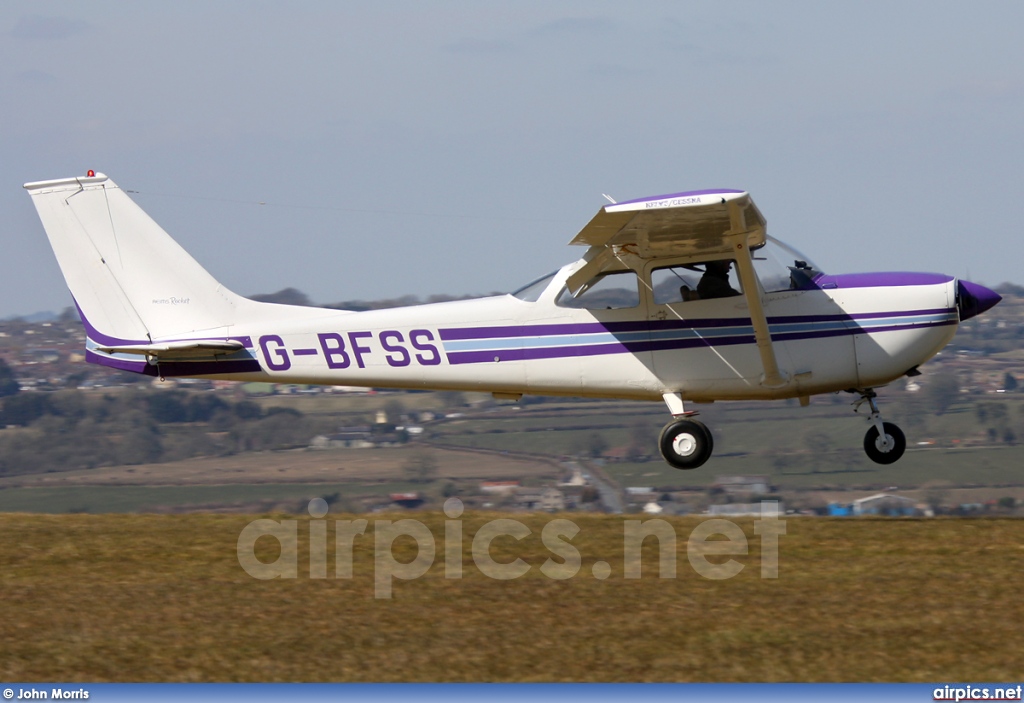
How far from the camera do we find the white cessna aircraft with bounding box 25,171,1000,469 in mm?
10680

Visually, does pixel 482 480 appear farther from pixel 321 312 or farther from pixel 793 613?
pixel 793 613

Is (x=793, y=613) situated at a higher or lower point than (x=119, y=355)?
lower

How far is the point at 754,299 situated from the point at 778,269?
641 millimetres

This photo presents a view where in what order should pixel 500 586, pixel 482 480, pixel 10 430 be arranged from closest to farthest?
pixel 500 586
pixel 482 480
pixel 10 430

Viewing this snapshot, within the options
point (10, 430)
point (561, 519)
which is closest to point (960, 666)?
point (561, 519)

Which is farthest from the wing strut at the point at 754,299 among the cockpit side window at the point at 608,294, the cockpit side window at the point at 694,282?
the cockpit side window at the point at 608,294

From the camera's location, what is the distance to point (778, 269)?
1088 cm

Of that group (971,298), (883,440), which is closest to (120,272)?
(883,440)

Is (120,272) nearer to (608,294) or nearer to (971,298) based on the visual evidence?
(608,294)

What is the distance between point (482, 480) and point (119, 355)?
62.2 ft

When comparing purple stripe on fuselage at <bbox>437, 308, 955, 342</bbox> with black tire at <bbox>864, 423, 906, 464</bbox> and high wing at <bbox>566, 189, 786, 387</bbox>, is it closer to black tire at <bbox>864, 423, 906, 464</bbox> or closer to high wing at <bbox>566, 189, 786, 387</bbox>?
high wing at <bbox>566, 189, 786, 387</bbox>

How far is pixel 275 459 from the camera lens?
36375 mm

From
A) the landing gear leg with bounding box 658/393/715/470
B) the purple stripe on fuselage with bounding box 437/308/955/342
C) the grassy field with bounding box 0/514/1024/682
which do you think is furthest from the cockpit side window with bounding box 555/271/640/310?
the grassy field with bounding box 0/514/1024/682

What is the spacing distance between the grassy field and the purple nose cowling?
215 cm
